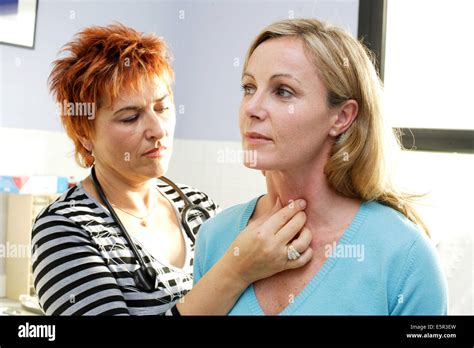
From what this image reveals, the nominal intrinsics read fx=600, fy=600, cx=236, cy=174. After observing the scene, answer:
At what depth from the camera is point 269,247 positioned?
0.76m

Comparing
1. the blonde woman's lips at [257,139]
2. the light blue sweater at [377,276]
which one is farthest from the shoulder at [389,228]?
the blonde woman's lips at [257,139]

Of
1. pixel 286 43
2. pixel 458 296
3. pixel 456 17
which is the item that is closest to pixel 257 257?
pixel 286 43

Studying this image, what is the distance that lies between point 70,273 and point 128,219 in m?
0.16

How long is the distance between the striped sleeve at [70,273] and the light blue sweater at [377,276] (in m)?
0.19

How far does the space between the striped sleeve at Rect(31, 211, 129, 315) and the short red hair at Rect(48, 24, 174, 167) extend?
20 centimetres

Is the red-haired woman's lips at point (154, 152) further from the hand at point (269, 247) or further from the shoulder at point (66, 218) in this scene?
the hand at point (269, 247)

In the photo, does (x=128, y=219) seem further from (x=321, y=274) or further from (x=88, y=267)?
(x=321, y=274)

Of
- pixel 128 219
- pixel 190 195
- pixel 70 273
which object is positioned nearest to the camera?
pixel 70 273

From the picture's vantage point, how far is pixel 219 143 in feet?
4.91

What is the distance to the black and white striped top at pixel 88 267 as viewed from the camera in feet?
2.76

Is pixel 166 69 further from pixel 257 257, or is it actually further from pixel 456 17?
pixel 456 17

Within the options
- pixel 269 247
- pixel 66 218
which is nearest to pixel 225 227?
pixel 269 247

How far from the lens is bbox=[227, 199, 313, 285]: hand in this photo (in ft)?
2.51

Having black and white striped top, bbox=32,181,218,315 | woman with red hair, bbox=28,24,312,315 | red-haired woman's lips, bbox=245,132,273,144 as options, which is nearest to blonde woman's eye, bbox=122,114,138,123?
woman with red hair, bbox=28,24,312,315
